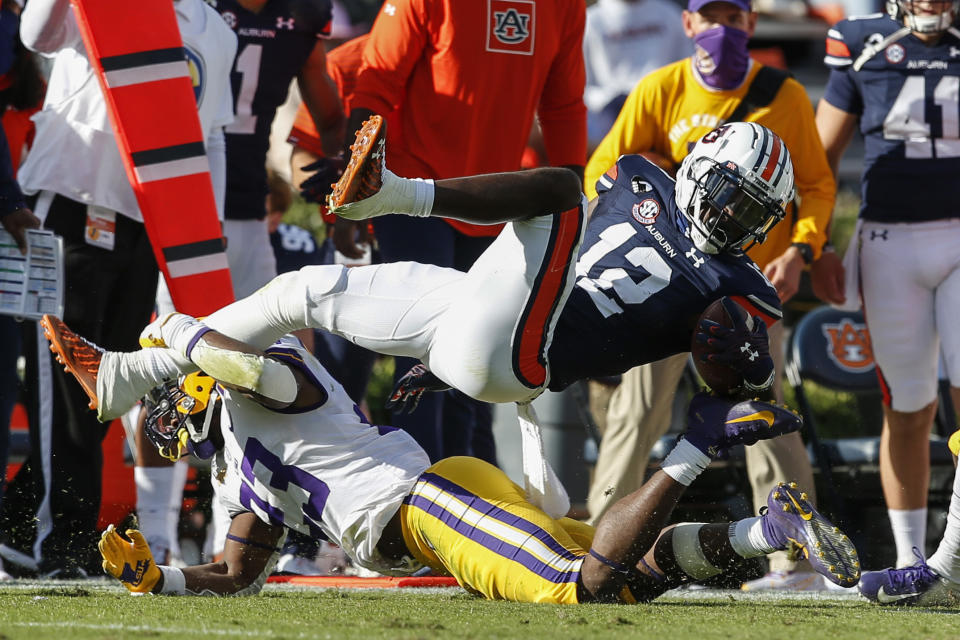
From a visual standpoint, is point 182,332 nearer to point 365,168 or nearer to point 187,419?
point 187,419

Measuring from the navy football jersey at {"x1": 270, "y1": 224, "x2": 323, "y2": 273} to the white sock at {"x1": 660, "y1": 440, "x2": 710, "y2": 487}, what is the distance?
253 cm

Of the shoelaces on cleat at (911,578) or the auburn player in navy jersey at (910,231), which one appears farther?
the auburn player in navy jersey at (910,231)

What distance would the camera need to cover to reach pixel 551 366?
3832mm

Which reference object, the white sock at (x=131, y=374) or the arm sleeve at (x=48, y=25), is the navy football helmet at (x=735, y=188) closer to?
the white sock at (x=131, y=374)

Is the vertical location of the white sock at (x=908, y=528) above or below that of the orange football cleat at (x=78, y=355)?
below

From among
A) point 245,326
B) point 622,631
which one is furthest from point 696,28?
point 622,631

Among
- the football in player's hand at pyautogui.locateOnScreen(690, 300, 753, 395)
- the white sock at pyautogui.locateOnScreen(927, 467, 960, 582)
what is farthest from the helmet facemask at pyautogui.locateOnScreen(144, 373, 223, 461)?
the white sock at pyautogui.locateOnScreen(927, 467, 960, 582)

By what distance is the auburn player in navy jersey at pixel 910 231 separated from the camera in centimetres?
481

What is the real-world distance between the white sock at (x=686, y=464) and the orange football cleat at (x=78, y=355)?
156 centimetres

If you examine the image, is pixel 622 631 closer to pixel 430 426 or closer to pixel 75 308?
pixel 430 426

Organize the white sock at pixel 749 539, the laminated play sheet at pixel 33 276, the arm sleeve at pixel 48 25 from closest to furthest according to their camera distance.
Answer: the white sock at pixel 749 539 → the laminated play sheet at pixel 33 276 → the arm sleeve at pixel 48 25

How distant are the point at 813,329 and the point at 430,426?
2033 millimetres

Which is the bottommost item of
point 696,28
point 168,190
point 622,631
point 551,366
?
point 622,631

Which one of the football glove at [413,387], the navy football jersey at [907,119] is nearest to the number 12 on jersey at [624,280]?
the football glove at [413,387]
